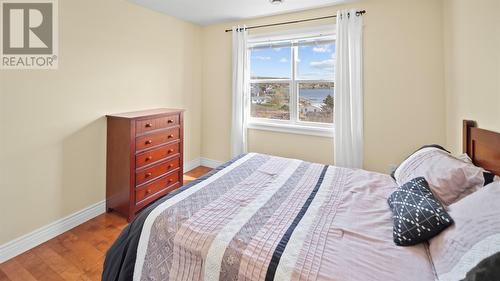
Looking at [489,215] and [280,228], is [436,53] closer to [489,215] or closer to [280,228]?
[489,215]

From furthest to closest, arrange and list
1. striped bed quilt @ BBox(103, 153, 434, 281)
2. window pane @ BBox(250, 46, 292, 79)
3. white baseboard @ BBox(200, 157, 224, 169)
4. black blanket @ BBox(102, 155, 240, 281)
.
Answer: white baseboard @ BBox(200, 157, 224, 169) → window pane @ BBox(250, 46, 292, 79) → black blanket @ BBox(102, 155, 240, 281) → striped bed quilt @ BBox(103, 153, 434, 281)

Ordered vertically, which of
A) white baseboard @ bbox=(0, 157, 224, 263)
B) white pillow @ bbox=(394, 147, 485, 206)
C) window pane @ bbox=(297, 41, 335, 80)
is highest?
window pane @ bbox=(297, 41, 335, 80)

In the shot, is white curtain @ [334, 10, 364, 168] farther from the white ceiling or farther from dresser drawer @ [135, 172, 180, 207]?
dresser drawer @ [135, 172, 180, 207]

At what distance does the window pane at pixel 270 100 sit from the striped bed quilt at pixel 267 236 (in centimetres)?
193

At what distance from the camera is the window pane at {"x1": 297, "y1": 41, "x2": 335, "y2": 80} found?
3193mm

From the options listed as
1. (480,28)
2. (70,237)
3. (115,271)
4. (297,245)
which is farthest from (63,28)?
(480,28)

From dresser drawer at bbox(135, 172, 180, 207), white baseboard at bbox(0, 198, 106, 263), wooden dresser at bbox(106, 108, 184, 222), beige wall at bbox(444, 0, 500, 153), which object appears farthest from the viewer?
dresser drawer at bbox(135, 172, 180, 207)

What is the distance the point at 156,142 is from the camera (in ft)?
9.11

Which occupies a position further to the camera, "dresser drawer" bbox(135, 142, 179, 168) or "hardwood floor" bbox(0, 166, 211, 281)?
"dresser drawer" bbox(135, 142, 179, 168)

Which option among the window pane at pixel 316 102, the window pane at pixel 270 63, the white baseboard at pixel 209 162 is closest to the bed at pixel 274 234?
the window pane at pixel 316 102

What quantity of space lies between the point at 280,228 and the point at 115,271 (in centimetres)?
97

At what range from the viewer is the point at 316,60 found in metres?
3.29

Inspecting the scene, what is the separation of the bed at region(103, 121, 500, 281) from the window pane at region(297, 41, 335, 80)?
1744 mm

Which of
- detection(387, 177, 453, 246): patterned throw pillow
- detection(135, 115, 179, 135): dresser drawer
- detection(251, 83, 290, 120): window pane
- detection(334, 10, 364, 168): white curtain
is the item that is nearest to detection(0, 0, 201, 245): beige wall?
detection(135, 115, 179, 135): dresser drawer
